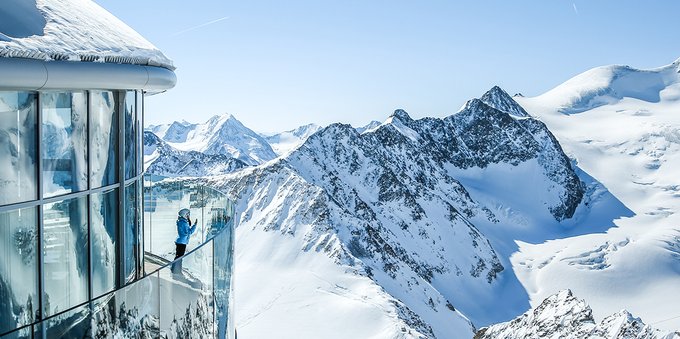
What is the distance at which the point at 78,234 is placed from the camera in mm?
6980

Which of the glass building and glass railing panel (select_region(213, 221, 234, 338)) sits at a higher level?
the glass building

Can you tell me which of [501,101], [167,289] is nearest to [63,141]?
[167,289]

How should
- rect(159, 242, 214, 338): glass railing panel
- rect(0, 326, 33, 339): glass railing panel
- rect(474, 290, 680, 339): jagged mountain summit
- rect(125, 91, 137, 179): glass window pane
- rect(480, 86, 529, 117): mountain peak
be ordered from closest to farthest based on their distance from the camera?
rect(0, 326, 33, 339): glass railing panel → rect(159, 242, 214, 338): glass railing panel → rect(125, 91, 137, 179): glass window pane → rect(474, 290, 680, 339): jagged mountain summit → rect(480, 86, 529, 117): mountain peak

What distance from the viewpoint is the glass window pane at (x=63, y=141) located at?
641 cm

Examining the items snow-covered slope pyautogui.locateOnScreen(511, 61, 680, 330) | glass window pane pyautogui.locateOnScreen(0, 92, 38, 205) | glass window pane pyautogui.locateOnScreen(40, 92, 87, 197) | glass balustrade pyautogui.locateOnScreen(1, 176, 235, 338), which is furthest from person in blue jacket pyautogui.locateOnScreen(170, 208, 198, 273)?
snow-covered slope pyautogui.locateOnScreen(511, 61, 680, 330)

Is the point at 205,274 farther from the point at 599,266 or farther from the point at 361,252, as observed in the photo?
the point at 599,266

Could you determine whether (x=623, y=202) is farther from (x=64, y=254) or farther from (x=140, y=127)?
(x=64, y=254)

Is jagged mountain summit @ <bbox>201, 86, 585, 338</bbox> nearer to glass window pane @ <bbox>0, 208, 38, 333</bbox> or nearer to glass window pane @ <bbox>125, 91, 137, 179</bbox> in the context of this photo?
glass window pane @ <bbox>125, 91, 137, 179</bbox>

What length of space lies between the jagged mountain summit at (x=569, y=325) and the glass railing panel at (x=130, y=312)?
46.2 ft

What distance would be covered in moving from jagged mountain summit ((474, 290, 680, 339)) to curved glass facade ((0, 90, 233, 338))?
1285 centimetres

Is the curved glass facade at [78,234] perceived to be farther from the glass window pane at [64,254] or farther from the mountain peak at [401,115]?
the mountain peak at [401,115]

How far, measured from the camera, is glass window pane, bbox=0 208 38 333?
6160 mm

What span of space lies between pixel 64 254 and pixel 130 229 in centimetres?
181

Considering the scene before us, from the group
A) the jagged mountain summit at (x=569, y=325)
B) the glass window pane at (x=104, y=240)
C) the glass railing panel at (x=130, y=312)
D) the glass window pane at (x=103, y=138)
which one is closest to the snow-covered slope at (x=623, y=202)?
the jagged mountain summit at (x=569, y=325)
